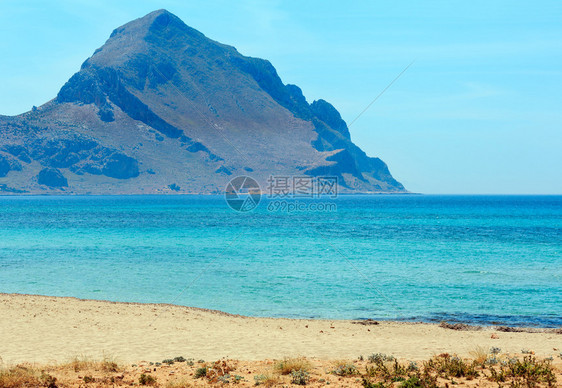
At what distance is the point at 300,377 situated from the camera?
10.2 m

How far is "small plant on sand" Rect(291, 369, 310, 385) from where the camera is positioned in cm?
1015

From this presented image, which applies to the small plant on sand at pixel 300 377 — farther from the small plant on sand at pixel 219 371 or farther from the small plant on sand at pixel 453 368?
the small plant on sand at pixel 453 368

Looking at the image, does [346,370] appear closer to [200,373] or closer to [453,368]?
[453,368]

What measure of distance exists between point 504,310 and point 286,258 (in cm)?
1915

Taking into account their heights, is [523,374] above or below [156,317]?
above

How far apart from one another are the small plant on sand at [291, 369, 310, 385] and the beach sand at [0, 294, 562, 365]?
3.10m

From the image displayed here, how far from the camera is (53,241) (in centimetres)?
4931

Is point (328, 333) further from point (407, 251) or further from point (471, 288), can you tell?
point (407, 251)

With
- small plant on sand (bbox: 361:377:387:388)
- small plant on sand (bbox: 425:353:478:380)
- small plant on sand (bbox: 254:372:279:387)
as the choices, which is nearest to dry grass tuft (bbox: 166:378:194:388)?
small plant on sand (bbox: 254:372:279:387)

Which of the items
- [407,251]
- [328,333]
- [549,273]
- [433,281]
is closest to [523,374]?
[328,333]

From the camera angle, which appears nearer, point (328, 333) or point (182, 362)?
point (182, 362)

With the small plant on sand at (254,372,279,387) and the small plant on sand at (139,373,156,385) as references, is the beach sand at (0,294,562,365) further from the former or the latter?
the small plant on sand at (254,372,279,387)

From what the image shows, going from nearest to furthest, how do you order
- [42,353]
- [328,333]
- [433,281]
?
[42,353], [328,333], [433,281]

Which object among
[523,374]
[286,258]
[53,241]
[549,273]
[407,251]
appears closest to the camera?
[523,374]
